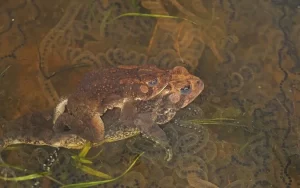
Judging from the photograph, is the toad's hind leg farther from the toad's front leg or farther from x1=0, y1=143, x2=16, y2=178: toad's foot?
x1=0, y1=143, x2=16, y2=178: toad's foot

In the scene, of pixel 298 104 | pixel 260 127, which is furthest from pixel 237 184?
pixel 298 104

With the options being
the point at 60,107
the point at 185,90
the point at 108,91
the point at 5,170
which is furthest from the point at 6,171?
the point at 185,90

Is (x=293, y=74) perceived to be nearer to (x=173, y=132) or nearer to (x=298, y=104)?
(x=298, y=104)

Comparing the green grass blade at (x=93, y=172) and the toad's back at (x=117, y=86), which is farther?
the green grass blade at (x=93, y=172)

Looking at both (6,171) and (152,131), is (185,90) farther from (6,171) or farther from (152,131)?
(6,171)

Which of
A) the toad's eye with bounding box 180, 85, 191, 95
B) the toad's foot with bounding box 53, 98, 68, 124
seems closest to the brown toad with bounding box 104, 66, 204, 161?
the toad's eye with bounding box 180, 85, 191, 95

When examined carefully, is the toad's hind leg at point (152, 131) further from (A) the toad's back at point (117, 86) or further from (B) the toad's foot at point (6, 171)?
(B) the toad's foot at point (6, 171)

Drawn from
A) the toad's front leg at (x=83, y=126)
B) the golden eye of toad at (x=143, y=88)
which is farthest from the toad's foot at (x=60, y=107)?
the golden eye of toad at (x=143, y=88)
